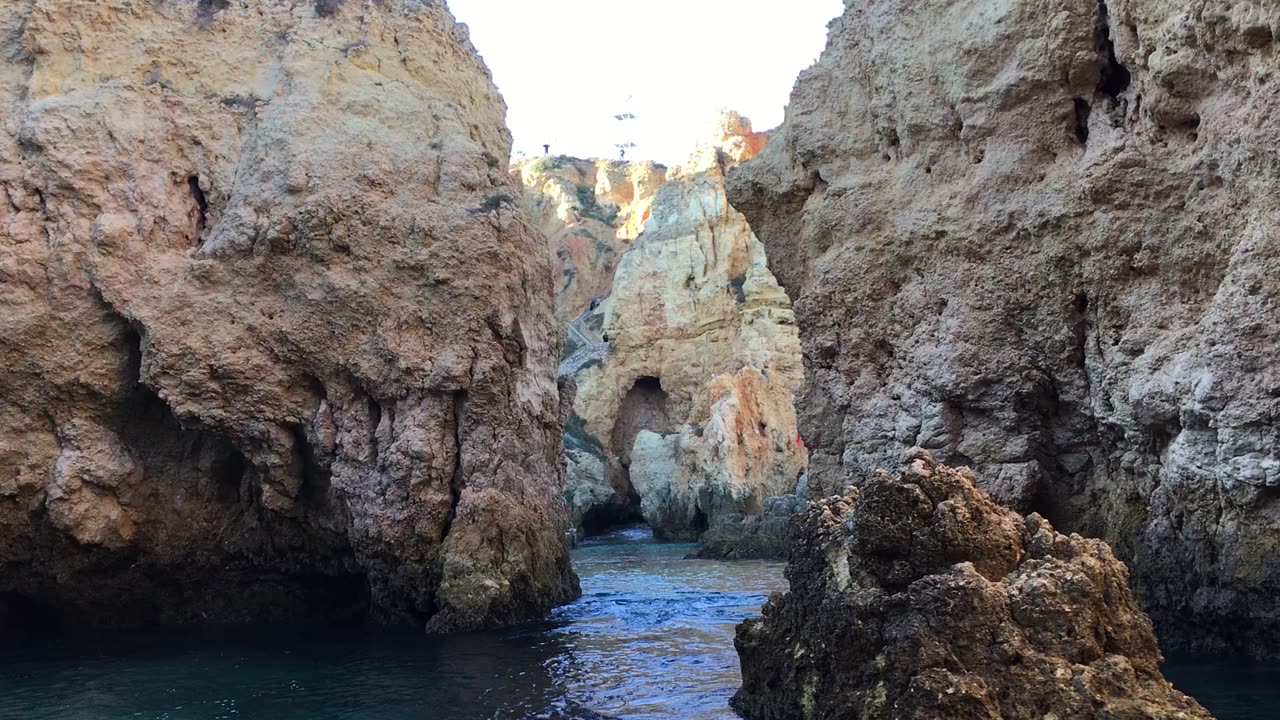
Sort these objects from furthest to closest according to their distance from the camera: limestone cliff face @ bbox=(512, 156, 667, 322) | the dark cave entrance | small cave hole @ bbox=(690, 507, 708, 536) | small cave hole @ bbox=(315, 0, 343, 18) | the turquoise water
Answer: limestone cliff face @ bbox=(512, 156, 667, 322) < the dark cave entrance < small cave hole @ bbox=(690, 507, 708, 536) < small cave hole @ bbox=(315, 0, 343, 18) < the turquoise water

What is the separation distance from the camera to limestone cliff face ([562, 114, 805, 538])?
3844cm

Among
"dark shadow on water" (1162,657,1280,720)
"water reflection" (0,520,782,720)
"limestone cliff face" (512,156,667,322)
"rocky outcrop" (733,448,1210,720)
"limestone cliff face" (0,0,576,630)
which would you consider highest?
"limestone cliff face" (512,156,667,322)

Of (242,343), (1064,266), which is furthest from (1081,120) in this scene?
(242,343)

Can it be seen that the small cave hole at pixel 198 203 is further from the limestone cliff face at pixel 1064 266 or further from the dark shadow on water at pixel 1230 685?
the dark shadow on water at pixel 1230 685

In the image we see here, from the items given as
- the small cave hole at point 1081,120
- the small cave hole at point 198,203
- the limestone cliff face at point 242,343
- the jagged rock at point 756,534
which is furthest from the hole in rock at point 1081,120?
the jagged rock at point 756,534

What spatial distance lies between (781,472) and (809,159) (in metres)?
23.4

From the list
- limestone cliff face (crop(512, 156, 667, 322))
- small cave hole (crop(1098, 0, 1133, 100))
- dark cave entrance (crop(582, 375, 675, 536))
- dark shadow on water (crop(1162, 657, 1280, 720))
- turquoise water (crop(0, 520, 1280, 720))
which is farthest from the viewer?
limestone cliff face (crop(512, 156, 667, 322))

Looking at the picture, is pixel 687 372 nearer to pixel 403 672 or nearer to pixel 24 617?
pixel 24 617

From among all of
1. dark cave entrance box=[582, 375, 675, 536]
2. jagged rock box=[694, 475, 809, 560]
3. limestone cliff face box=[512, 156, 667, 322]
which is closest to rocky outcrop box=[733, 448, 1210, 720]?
jagged rock box=[694, 475, 809, 560]

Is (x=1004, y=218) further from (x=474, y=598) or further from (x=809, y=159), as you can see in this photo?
(x=474, y=598)

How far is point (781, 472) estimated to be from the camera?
37625 millimetres

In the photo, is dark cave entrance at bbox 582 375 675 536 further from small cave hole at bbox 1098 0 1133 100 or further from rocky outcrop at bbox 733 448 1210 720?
rocky outcrop at bbox 733 448 1210 720

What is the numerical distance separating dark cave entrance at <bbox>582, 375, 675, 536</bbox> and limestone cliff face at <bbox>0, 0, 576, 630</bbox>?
28.3 m

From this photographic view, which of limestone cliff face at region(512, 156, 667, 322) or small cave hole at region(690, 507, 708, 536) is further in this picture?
limestone cliff face at region(512, 156, 667, 322)
